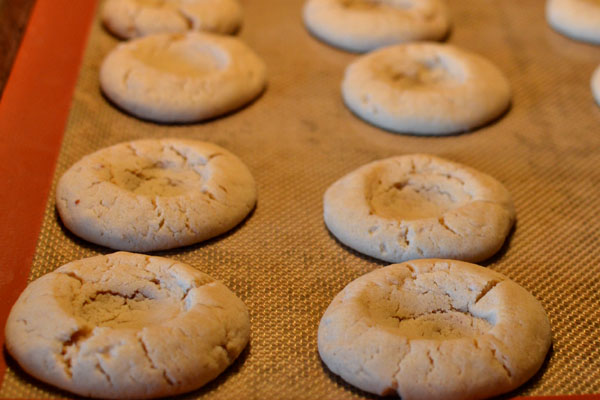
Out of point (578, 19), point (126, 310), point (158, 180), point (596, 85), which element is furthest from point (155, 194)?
point (578, 19)

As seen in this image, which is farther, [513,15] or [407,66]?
[513,15]

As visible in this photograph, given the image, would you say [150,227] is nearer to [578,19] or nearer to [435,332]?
[435,332]

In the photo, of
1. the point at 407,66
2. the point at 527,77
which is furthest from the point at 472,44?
the point at 407,66

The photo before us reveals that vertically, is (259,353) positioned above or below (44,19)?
below

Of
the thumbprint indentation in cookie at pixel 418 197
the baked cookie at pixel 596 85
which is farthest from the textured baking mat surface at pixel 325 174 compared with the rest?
the thumbprint indentation in cookie at pixel 418 197

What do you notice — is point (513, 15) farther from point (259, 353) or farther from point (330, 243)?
point (259, 353)

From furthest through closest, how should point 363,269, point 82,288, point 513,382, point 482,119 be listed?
point 482,119 → point 363,269 → point 82,288 → point 513,382
